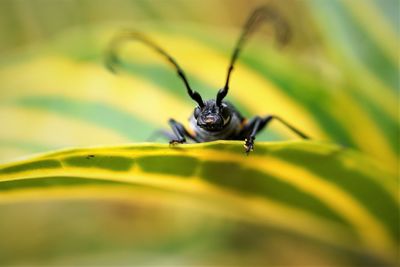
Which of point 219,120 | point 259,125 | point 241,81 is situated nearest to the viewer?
point 219,120

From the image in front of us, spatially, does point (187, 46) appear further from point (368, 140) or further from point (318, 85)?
point (368, 140)

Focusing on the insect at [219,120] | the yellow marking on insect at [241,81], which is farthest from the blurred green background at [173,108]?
the insect at [219,120]

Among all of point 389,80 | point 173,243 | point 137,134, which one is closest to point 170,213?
point 173,243

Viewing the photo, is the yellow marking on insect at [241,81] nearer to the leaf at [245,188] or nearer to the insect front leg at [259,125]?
the insect front leg at [259,125]

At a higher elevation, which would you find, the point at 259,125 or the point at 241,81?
the point at 241,81

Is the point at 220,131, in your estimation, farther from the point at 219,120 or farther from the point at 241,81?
the point at 241,81

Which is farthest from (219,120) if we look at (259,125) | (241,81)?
(241,81)

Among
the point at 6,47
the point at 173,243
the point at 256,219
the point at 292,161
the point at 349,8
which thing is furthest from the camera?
the point at 6,47
